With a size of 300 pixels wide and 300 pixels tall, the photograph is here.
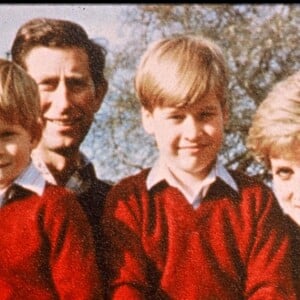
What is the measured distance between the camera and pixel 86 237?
3.46 m

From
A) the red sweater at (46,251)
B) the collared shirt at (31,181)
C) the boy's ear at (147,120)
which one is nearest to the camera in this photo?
the red sweater at (46,251)

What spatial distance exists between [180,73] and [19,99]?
699 millimetres

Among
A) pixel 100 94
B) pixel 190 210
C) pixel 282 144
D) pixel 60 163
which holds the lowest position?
A: pixel 190 210

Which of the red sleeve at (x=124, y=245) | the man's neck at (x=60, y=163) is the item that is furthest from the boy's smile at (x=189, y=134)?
the man's neck at (x=60, y=163)

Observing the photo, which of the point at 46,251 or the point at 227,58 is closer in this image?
the point at 46,251

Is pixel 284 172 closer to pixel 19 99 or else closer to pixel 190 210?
pixel 190 210

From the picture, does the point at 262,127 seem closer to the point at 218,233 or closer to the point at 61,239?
the point at 218,233

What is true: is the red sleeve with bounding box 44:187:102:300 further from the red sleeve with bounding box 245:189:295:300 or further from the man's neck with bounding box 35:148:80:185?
the red sleeve with bounding box 245:189:295:300

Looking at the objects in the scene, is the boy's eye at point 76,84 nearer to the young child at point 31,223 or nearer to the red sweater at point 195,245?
the young child at point 31,223

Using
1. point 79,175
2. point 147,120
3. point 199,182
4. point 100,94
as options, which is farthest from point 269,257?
point 100,94

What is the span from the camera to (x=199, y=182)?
11.7 ft

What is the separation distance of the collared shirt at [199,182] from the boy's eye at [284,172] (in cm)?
20

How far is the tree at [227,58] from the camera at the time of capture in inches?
142

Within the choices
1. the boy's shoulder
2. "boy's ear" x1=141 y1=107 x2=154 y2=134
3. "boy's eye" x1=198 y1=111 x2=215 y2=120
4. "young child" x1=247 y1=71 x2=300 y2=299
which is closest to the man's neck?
the boy's shoulder
